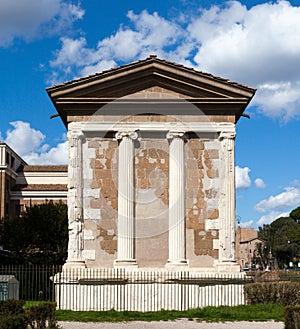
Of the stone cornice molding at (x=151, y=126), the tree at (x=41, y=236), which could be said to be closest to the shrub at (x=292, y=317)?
the stone cornice molding at (x=151, y=126)

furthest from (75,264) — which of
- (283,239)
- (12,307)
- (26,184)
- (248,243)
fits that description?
(248,243)

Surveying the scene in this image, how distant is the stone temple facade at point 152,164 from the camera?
2094 cm

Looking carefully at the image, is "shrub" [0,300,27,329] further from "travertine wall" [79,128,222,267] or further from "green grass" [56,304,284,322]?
"travertine wall" [79,128,222,267]

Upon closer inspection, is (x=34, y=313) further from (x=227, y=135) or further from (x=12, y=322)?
(x=227, y=135)

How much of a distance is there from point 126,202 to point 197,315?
4.45m

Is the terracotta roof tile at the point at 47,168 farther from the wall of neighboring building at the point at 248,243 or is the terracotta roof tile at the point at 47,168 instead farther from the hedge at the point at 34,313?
the wall of neighboring building at the point at 248,243

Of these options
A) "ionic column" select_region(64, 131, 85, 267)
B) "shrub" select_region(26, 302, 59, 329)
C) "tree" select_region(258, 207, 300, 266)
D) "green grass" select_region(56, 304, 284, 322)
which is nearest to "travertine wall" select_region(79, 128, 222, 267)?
"ionic column" select_region(64, 131, 85, 267)

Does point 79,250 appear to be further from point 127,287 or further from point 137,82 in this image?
point 137,82

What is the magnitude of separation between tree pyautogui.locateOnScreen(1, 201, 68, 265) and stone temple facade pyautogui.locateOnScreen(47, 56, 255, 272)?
17728 mm

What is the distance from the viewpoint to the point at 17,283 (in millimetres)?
21391

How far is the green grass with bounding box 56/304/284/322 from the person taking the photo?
18.0 metres

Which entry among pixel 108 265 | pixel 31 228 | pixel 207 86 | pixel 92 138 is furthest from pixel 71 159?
pixel 31 228

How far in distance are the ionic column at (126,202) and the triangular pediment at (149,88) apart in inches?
57.1

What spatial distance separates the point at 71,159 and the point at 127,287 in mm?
4555
